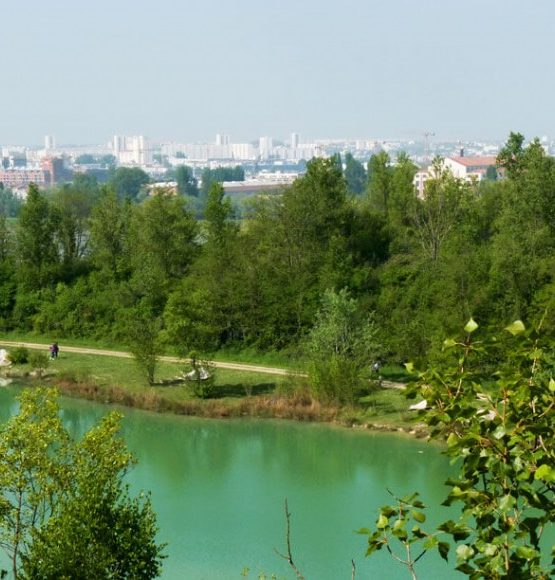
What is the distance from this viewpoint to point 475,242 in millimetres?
20203

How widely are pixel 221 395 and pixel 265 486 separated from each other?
3.69m

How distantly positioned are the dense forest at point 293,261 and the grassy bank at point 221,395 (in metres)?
0.79

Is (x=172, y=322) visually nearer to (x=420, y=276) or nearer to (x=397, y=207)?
(x=420, y=276)

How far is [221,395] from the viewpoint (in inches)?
630

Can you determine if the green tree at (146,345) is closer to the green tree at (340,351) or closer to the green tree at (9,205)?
the green tree at (340,351)

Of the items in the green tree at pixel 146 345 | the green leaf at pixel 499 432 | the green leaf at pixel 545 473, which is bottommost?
the green tree at pixel 146 345

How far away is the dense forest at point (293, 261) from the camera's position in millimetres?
17188

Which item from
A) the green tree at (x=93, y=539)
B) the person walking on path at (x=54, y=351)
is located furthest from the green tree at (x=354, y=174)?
the green tree at (x=93, y=539)

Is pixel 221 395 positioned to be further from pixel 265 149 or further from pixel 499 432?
pixel 265 149

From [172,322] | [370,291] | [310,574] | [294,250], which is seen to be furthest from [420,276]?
[310,574]

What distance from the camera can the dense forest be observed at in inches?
677

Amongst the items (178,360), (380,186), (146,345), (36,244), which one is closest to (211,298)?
(178,360)

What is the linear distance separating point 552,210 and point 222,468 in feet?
28.9

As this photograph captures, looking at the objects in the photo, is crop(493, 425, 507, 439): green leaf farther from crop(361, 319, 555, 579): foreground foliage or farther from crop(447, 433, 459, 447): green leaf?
crop(447, 433, 459, 447): green leaf
